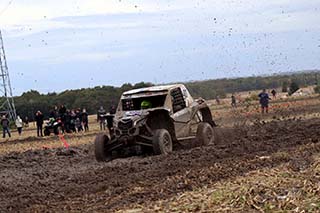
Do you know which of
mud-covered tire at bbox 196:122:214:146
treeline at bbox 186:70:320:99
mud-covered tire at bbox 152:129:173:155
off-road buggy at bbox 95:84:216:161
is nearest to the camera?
mud-covered tire at bbox 152:129:173:155

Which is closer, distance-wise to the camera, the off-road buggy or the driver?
the off-road buggy

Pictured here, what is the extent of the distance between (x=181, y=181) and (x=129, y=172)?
2.81 meters

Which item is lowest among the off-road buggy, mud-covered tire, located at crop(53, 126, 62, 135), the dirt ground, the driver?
mud-covered tire, located at crop(53, 126, 62, 135)

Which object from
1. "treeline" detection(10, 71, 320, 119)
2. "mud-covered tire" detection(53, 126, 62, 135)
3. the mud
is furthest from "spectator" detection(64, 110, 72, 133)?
"treeline" detection(10, 71, 320, 119)

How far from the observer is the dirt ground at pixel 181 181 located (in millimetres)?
9742

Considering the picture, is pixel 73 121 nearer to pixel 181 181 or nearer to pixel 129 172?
pixel 129 172

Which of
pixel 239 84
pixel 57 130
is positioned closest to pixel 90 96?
pixel 239 84

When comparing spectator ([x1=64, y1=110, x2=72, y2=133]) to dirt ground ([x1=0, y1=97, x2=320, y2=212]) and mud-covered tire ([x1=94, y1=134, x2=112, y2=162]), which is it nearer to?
dirt ground ([x1=0, y1=97, x2=320, y2=212])

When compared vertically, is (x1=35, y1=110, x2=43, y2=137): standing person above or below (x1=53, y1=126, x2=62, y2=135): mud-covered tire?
above

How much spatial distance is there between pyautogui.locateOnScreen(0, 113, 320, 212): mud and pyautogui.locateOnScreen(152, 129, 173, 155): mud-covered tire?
1.50ft

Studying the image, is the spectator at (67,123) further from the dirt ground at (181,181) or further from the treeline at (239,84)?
the dirt ground at (181,181)

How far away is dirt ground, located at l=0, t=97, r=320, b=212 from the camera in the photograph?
9742mm

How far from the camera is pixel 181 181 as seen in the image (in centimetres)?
1224

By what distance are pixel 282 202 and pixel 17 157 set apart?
44.2 feet
